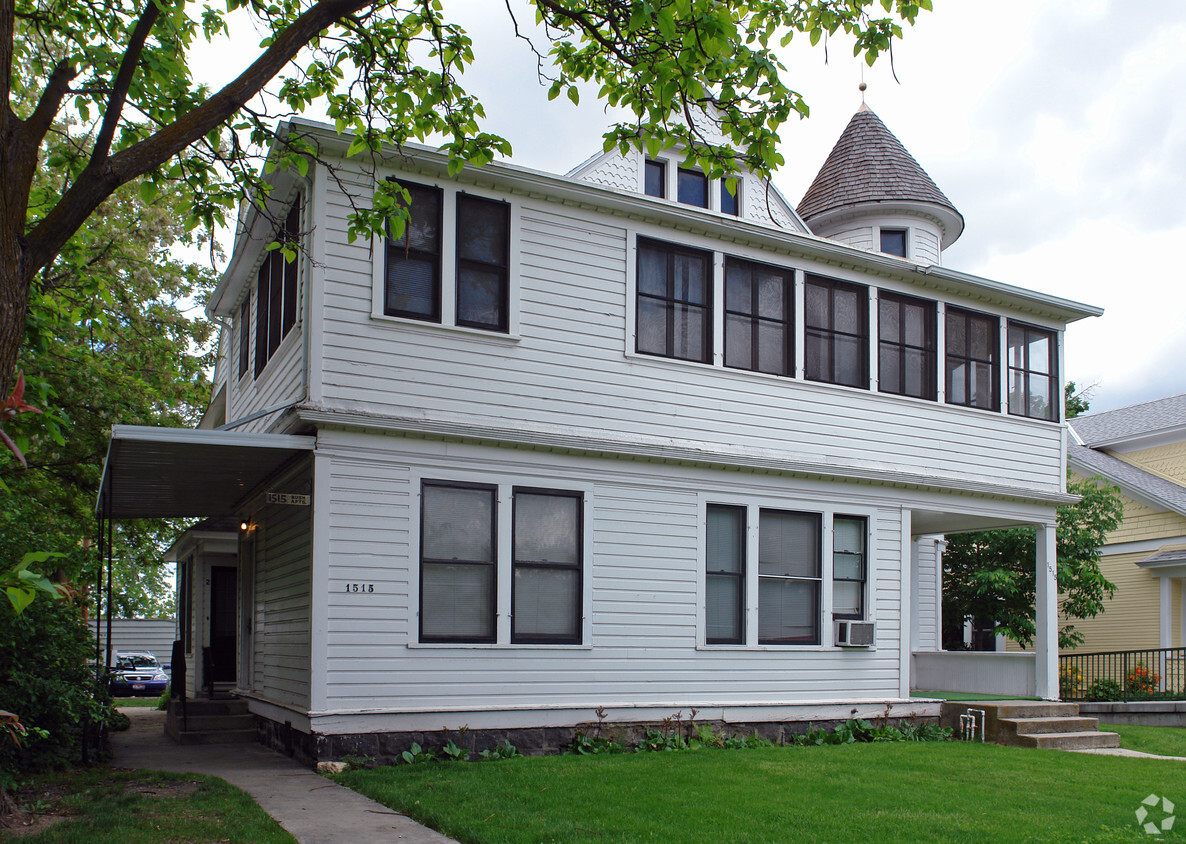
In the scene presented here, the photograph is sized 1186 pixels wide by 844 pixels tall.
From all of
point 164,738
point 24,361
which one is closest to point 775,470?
point 164,738

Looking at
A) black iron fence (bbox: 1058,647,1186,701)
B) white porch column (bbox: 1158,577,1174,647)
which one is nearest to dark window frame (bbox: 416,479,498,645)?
black iron fence (bbox: 1058,647,1186,701)

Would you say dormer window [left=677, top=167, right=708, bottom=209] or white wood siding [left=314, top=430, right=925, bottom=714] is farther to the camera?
dormer window [left=677, top=167, right=708, bottom=209]

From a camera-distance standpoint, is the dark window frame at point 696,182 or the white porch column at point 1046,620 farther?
the white porch column at point 1046,620

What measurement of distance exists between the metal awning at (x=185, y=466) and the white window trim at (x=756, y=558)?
465cm

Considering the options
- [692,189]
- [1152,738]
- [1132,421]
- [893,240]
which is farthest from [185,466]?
[1132,421]

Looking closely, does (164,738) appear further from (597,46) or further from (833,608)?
(597,46)

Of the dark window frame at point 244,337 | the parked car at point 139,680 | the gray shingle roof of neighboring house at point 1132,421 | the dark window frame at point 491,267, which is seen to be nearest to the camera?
the dark window frame at point 491,267

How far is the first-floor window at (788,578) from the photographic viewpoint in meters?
12.5

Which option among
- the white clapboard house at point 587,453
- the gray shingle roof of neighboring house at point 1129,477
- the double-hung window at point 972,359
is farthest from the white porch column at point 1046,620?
the gray shingle roof of neighboring house at point 1129,477

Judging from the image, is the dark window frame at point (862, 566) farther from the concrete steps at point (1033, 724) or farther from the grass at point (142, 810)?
the grass at point (142, 810)

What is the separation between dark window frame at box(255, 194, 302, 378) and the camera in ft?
37.4

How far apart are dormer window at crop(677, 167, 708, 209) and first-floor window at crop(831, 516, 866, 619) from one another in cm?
451

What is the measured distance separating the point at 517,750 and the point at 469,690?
2.61ft

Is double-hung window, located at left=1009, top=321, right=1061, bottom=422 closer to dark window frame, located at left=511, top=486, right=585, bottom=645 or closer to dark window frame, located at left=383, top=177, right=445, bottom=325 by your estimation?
dark window frame, located at left=511, top=486, right=585, bottom=645
